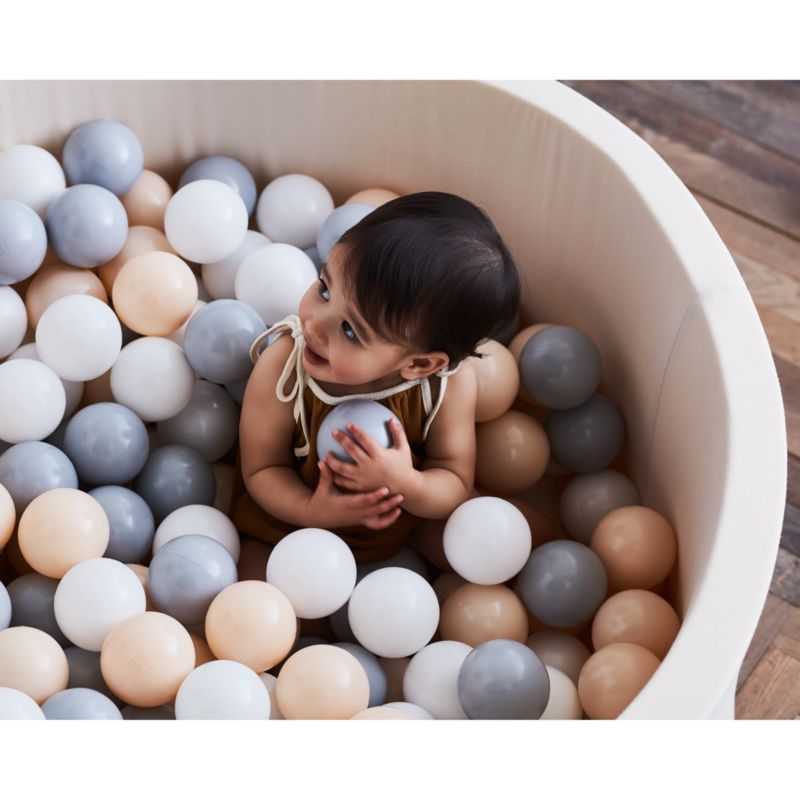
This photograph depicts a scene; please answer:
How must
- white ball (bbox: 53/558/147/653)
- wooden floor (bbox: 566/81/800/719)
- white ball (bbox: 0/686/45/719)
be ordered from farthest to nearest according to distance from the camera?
wooden floor (bbox: 566/81/800/719)
white ball (bbox: 53/558/147/653)
white ball (bbox: 0/686/45/719)

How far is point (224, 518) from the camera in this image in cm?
104

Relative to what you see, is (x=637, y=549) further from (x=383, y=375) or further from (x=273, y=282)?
(x=273, y=282)

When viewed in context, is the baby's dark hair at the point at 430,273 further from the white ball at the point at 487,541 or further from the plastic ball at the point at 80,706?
the plastic ball at the point at 80,706

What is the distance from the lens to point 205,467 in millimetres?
1078

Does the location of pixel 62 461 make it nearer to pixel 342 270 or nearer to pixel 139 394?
pixel 139 394

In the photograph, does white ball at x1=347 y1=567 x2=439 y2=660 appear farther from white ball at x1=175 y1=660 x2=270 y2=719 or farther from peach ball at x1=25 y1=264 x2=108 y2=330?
peach ball at x1=25 y1=264 x2=108 y2=330

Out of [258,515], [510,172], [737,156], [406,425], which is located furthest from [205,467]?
[737,156]

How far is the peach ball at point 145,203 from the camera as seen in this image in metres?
1.22

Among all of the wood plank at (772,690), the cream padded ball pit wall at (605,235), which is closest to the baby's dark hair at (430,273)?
the cream padded ball pit wall at (605,235)

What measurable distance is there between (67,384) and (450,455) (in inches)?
14.5

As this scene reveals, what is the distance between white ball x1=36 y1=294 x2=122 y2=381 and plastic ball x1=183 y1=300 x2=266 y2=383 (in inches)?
2.7

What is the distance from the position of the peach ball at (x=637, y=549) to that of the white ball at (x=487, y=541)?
8 cm

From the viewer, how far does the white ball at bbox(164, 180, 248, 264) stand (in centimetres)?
114

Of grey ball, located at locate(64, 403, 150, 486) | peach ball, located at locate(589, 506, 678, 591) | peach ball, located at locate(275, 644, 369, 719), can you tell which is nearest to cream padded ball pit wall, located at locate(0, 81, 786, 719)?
peach ball, located at locate(589, 506, 678, 591)
